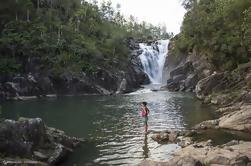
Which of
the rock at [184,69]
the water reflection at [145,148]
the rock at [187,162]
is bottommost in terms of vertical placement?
the water reflection at [145,148]

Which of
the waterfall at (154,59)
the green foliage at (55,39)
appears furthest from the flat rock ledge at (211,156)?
the waterfall at (154,59)

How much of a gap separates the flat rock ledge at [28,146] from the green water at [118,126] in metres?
1.20

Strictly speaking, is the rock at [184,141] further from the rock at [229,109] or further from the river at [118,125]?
the rock at [229,109]

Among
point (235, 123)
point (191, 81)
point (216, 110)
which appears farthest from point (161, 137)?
point (191, 81)

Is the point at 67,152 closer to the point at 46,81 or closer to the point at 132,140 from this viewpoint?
the point at 132,140

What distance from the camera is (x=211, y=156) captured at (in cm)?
2172

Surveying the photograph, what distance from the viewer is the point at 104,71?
85.6 metres

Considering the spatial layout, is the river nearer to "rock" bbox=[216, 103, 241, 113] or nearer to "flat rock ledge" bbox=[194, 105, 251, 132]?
"rock" bbox=[216, 103, 241, 113]

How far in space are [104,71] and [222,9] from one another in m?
32.1

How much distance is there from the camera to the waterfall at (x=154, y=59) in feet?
321

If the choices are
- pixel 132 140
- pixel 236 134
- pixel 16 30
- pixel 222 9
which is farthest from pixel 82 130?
pixel 16 30

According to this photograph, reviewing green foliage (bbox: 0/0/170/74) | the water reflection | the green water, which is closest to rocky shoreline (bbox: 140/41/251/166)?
the water reflection

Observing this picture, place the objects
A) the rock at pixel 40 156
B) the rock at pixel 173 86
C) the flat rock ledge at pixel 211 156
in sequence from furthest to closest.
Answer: the rock at pixel 173 86 < the rock at pixel 40 156 < the flat rock ledge at pixel 211 156

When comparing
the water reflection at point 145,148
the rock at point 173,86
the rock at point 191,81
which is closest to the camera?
the water reflection at point 145,148
